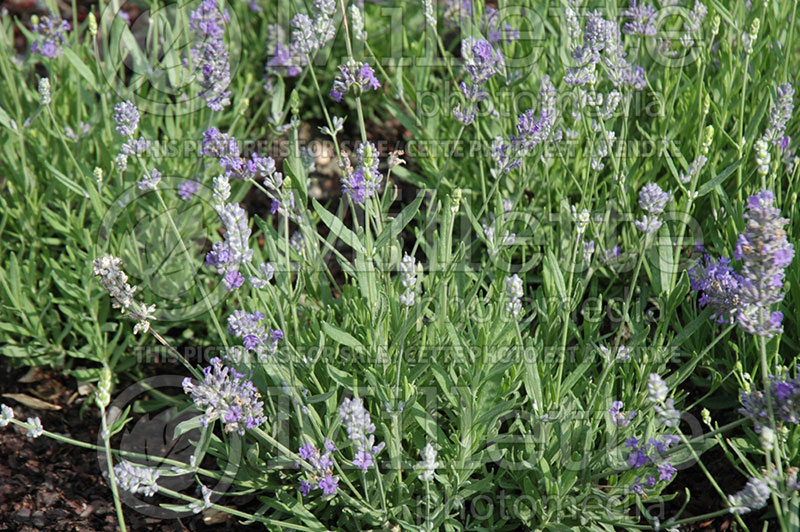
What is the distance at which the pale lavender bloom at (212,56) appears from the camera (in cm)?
248

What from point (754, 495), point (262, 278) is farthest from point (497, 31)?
point (754, 495)

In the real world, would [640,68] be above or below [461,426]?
above

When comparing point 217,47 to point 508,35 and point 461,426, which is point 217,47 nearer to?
point 508,35

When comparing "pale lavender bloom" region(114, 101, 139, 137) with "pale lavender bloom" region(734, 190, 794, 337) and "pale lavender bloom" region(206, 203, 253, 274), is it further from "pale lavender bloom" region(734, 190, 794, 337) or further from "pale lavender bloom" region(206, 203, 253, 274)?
"pale lavender bloom" region(734, 190, 794, 337)

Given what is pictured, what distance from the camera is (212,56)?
2.48 meters

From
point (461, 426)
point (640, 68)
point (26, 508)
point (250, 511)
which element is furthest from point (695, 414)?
point (26, 508)

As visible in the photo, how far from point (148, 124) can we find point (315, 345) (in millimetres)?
1359

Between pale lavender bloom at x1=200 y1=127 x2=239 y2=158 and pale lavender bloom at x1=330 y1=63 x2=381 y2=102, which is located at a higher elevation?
pale lavender bloom at x1=330 y1=63 x2=381 y2=102

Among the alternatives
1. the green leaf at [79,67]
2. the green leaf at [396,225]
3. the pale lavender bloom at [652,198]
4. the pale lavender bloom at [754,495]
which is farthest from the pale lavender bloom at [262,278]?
the green leaf at [79,67]

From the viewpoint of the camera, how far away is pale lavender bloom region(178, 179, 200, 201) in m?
2.81

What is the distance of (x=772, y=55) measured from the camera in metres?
2.94

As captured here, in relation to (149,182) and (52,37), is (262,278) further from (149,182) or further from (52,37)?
(52,37)

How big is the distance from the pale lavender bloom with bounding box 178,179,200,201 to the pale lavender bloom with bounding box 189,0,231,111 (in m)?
0.34

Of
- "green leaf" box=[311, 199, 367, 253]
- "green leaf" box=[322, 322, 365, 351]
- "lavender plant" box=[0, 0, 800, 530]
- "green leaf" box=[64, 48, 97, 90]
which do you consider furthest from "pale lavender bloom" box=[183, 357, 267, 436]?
"green leaf" box=[64, 48, 97, 90]
